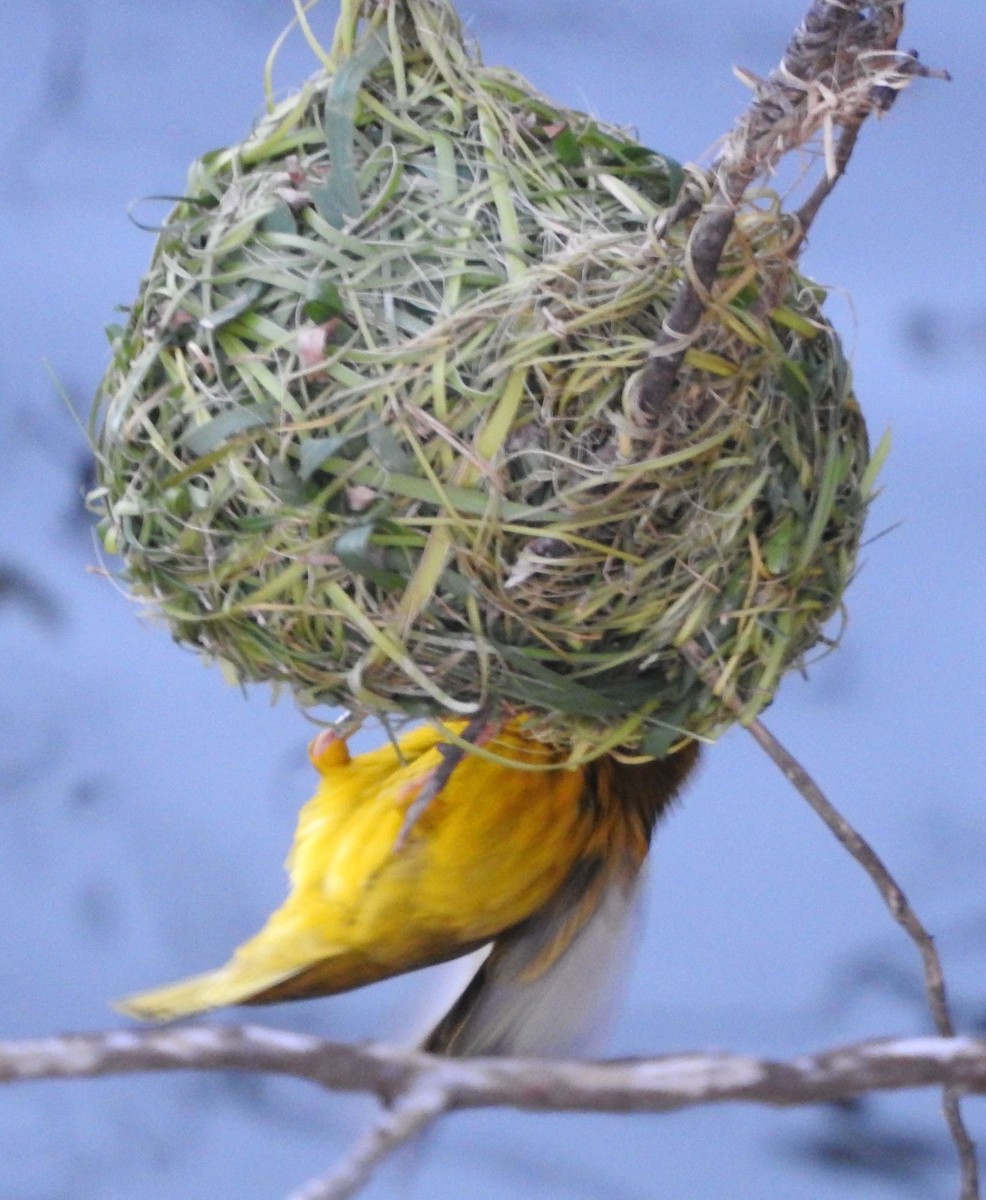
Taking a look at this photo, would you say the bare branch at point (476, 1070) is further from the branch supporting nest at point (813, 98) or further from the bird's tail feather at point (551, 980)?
the bird's tail feather at point (551, 980)

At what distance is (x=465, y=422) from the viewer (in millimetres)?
552

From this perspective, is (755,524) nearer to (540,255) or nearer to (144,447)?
(540,255)

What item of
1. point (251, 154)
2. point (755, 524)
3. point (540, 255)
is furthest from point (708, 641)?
point (251, 154)

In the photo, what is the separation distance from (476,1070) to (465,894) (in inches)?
18.7

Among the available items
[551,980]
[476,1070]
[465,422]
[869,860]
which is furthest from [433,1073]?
[551,980]

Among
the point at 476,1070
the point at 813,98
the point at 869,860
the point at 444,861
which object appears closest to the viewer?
the point at 476,1070

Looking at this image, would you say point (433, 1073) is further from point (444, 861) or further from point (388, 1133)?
point (444, 861)

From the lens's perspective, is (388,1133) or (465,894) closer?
(388,1133)

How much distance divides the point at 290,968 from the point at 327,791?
0.34ft

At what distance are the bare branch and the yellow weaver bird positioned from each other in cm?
43

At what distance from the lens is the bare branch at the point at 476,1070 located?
0.32 metres

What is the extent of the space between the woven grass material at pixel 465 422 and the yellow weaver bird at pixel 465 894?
7.1 inches

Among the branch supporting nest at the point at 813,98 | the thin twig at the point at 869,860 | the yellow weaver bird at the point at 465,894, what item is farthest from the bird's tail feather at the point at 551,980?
the branch supporting nest at the point at 813,98

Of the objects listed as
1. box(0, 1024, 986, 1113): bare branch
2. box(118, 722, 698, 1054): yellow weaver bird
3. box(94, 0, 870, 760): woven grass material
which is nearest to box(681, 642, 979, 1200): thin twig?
box(94, 0, 870, 760): woven grass material
